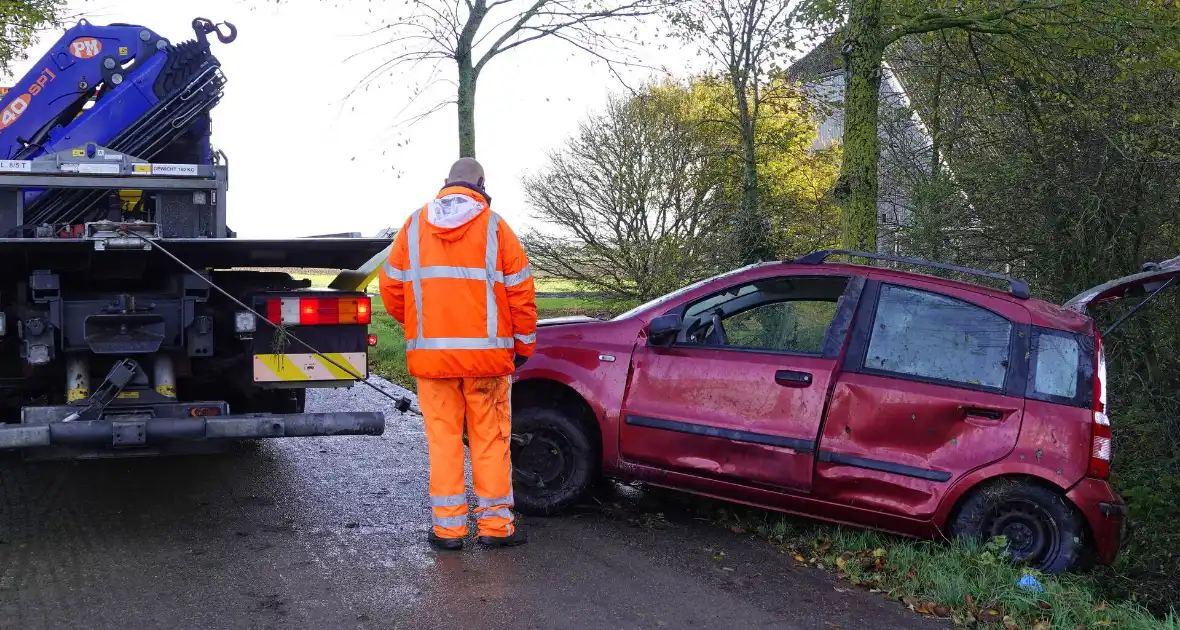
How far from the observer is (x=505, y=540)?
5520 millimetres

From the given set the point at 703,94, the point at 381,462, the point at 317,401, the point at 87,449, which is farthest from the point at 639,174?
the point at 87,449

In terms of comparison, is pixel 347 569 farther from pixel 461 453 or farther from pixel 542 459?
pixel 542 459

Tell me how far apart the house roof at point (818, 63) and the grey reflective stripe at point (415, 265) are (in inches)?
365

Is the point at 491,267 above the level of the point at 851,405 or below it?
above

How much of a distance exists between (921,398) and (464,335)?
233 cm

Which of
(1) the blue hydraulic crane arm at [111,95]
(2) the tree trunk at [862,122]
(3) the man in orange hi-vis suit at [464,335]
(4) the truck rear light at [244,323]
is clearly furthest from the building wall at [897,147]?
(4) the truck rear light at [244,323]

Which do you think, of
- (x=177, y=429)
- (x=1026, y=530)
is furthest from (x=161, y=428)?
(x=1026, y=530)

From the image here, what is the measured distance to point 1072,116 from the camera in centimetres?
876

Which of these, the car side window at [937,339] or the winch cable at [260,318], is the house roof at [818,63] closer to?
the car side window at [937,339]

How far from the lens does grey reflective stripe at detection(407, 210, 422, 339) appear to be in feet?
18.2

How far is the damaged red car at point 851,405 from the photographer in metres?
5.27

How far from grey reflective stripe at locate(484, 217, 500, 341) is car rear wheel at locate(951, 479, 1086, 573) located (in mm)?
2526

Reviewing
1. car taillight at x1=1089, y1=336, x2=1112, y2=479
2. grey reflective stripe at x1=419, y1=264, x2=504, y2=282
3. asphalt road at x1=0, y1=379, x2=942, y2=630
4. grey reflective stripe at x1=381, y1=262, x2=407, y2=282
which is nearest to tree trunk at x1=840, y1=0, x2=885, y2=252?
A: asphalt road at x1=0, y1=379, x2=942, y2=630

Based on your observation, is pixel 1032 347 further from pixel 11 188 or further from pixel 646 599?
pixel 11 188
